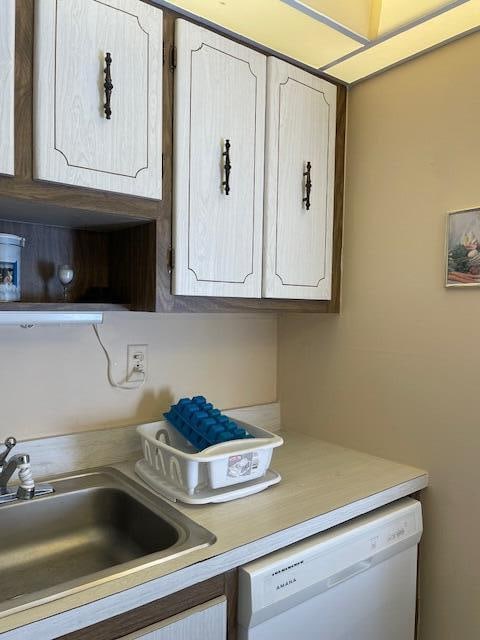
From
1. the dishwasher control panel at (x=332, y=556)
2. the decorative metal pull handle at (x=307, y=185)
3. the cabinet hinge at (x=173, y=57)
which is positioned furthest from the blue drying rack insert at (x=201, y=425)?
the cabinet hinge at (x=173, y=57)

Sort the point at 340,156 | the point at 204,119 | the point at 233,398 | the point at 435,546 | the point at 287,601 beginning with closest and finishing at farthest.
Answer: the point at 287,601 → the point at 204,119 → the point at 435,546 → the point at 340,156 → the point at 233,398

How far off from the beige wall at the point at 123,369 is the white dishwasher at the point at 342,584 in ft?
2.30

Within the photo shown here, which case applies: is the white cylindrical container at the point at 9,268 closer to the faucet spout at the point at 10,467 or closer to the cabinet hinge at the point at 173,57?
the faucet spout at the point at 10,467

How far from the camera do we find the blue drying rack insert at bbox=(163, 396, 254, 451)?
51.4 inches

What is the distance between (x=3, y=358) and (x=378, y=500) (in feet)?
3.66

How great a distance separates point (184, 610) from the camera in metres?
0.93

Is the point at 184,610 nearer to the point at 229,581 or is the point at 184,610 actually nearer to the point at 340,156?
the point at 229,581

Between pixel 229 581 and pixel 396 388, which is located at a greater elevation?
pixel 396 388

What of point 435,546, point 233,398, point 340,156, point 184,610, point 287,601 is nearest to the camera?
point 184,610

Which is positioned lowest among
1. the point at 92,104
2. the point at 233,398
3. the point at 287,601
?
the point at 287,601

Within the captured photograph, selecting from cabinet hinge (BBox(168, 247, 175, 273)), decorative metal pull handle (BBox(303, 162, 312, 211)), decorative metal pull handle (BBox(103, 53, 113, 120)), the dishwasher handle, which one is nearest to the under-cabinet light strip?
cabinet hinge (BBox(168, 247, 175, 273))

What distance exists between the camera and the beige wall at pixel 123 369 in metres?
1.33

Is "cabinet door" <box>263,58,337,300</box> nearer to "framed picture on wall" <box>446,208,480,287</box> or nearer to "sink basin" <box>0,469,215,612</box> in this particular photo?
"framed picture on wall" <box>446,208,480,287</box>

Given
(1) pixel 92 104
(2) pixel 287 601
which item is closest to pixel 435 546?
(2) pixel 287 601
